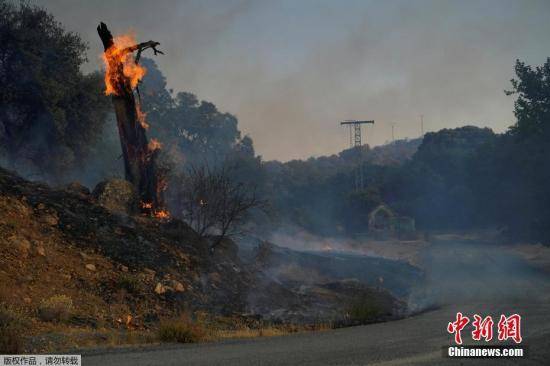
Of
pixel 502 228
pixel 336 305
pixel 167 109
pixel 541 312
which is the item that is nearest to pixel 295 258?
pixel 336 305

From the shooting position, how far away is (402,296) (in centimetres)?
2891

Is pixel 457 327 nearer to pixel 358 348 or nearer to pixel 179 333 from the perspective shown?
pixel 358 348

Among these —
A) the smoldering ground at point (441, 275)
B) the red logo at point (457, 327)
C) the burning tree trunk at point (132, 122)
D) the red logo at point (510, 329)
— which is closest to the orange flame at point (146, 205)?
the burning tree trunk at point (132, 122)

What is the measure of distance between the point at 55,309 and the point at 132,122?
11121mm

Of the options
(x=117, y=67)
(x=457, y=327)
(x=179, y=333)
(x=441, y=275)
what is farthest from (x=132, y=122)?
(x=441, y=275)

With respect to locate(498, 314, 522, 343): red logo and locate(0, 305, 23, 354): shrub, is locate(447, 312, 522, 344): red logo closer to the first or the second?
locate(498, 314, 522, 343): red logo

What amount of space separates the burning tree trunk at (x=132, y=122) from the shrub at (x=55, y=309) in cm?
940

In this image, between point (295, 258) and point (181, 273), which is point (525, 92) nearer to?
point (295, 258)

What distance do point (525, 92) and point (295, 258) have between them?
25084 millimetres

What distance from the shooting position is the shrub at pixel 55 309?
12180 millimetres

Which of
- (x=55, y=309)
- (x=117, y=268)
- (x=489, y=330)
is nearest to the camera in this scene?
(x=489, y=330)

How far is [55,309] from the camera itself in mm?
12328

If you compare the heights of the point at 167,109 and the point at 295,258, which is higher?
the point at 167,109

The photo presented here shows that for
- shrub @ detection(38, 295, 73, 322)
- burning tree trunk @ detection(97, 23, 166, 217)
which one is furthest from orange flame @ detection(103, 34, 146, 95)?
shrub @ detection(38, 295, 73, 322)
